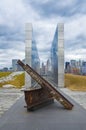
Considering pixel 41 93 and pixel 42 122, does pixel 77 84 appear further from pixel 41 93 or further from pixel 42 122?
pixel 42 122

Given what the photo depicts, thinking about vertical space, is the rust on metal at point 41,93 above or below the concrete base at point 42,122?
above

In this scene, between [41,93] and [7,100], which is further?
[7,100]

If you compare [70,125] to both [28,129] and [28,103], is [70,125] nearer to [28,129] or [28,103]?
[28,129]

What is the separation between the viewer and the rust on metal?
10.9 m

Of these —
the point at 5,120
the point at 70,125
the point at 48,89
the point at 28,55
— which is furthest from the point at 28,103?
the point at 28,55

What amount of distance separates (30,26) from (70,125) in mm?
19240

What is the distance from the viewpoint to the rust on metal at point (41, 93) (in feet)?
35.8

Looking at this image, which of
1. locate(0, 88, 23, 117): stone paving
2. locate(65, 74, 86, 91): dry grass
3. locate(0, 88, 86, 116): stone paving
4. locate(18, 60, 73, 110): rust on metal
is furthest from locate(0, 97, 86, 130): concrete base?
locate(65, 74, 86, 91): dry grass

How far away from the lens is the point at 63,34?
2605 centimetres

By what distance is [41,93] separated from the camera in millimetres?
12008

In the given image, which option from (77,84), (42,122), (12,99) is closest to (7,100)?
(12,99)

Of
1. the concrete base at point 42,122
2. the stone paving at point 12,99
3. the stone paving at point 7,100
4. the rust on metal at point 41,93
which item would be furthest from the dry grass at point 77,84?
the concrete base at point 42,122

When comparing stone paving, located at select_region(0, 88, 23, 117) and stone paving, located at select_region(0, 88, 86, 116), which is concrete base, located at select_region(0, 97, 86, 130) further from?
stone paving, located at select_region(0, 88, 86, 116)

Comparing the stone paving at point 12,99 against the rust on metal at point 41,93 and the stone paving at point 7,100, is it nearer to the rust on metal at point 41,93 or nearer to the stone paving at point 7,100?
the stone paving at point 7,100
